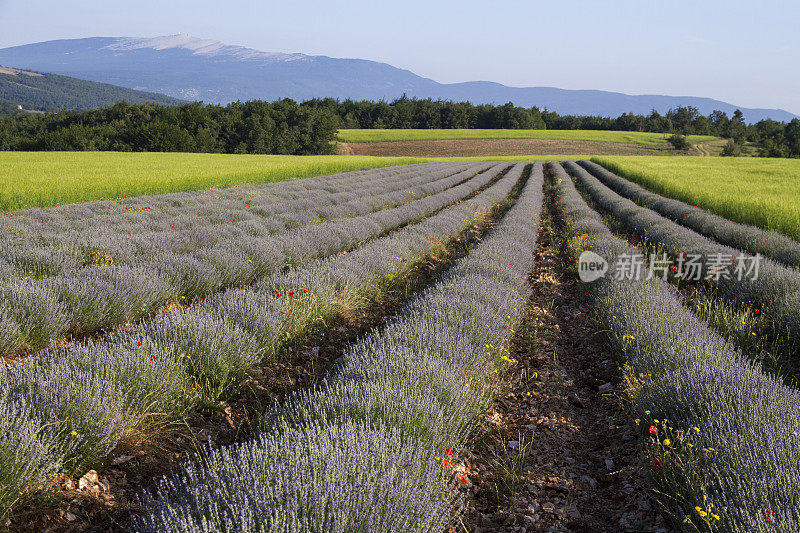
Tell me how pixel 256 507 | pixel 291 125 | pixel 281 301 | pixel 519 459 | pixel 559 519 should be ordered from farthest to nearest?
1. pixel 291 125
2. pixel 281 301
3. pixel 519 459
4. pixel 559 519
5. pixel 256 507

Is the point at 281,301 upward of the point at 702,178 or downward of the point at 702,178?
downward

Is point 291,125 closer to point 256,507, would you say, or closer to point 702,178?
point 702,178

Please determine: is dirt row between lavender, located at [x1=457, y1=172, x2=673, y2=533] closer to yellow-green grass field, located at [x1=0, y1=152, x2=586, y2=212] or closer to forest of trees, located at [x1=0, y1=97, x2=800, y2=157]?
yellow-green grass field, located at [x1=0, y1=152, x2=586, y2=212]

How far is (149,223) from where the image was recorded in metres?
8.43

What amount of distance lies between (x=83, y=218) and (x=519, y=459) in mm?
9288

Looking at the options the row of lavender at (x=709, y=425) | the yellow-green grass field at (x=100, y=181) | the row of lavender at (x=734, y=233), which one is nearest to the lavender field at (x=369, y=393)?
the row of lavender at (x=709, y=425)

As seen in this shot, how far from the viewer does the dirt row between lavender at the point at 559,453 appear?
2430 millimetres

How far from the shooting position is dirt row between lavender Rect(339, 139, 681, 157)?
173ft

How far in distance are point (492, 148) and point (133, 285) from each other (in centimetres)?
5531

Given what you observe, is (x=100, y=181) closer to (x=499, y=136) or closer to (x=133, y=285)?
(x=133, y=285)

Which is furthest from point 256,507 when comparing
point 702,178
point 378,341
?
point 702,178

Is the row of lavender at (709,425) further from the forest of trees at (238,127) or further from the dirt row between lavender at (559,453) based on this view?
the forest of trees at (238,127)

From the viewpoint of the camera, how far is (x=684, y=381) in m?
2.83

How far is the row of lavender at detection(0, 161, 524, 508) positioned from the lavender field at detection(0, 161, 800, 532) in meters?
0.02
